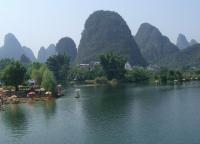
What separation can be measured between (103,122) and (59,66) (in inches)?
2783

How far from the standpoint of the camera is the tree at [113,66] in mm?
102312

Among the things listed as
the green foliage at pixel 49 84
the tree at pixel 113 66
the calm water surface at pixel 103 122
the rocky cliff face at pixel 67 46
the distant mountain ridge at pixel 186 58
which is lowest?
the calm water surface at pixel 103 122

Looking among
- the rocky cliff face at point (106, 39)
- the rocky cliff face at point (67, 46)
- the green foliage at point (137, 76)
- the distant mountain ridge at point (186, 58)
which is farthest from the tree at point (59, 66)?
the distant mountain ridge at point (186, 58)

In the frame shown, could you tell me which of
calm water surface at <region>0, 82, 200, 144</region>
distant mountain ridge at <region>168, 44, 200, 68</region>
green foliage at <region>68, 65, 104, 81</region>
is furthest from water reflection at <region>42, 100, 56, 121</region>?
distant mountain ridge at <region>168, 44, 200, 68</region>

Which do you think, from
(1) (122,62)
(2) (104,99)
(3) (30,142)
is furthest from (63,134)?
(1) (122,62)

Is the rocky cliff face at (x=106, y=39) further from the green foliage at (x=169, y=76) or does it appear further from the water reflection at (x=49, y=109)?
the water reflection at (x=49, y=109)

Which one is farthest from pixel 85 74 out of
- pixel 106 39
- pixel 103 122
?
pixel 103 122

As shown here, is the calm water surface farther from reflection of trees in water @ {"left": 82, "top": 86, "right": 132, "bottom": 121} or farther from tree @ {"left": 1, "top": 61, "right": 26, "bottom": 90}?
tree @ {"left": 1, "top": 61, "right": 26, "bottom": 90}

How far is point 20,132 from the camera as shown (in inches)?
1315

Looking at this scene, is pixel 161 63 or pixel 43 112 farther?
pixel 161 63

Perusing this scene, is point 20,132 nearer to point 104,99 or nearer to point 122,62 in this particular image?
point 104,99

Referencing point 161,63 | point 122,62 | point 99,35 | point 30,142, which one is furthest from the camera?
point 161,63

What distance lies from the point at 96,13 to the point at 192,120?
517ft

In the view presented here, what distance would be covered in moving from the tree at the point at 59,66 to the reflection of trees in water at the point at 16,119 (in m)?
56.2
